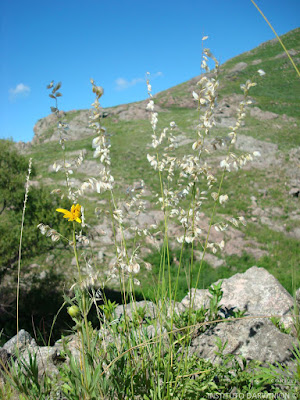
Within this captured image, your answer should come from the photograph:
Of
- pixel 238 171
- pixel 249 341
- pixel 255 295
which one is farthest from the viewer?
pixel 238 171

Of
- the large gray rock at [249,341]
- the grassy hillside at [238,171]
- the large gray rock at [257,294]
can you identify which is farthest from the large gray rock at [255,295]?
the large gray rock at [249,341]

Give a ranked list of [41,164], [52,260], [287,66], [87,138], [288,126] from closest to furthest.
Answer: [52,260] → [41,164] → [288,126] → [87,138] → [287,66]

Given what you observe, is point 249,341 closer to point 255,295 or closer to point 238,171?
point 255,295

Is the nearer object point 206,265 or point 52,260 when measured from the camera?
point 52,260

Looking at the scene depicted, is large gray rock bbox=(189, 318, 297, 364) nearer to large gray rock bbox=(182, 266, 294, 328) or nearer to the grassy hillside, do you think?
the grassy hillside

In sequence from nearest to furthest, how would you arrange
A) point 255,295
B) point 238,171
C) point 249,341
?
point 249,341
point 255,295
point 238,171

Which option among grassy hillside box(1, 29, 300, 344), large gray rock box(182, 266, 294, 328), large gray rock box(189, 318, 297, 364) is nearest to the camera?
large gray rock box(189, 318, 297, 364)

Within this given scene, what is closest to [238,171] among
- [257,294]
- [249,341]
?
[257,294]

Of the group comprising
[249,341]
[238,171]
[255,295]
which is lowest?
[255,295]

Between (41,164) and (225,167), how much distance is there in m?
24.8

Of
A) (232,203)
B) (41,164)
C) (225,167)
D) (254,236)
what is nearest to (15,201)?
(225,167)

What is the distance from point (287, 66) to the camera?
42312mm

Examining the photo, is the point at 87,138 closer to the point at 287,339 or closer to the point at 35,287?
the point at 35,287

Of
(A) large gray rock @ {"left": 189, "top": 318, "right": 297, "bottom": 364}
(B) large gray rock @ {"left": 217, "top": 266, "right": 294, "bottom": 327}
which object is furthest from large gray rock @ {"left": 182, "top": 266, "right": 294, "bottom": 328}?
(A) large gray rock @ {"left": 189, "top": 318, "right": 297, "bottom": 364}
